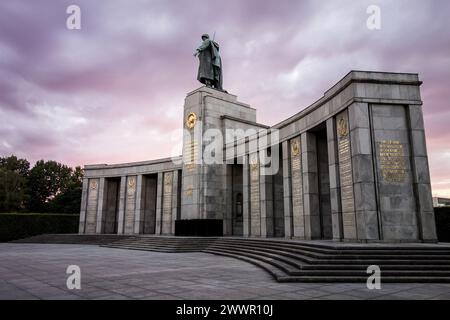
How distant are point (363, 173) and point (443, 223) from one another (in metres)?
12.3

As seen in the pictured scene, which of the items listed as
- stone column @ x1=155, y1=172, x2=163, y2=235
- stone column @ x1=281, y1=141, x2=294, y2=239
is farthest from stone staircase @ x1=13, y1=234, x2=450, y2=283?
stone column @ x1=155, y1=172, x2=163, y2=235

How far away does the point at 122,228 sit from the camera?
3959 cm

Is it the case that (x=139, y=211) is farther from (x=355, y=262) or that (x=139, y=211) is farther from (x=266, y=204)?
(x=355, y=262)

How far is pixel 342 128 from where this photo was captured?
18016mm

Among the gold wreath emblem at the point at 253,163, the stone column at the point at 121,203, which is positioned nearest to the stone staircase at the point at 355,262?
the gold wreath emblem at the point at 253,163

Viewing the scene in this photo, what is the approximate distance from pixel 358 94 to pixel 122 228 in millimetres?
32295

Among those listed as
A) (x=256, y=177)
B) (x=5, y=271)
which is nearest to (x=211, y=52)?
(x=256, y=177)

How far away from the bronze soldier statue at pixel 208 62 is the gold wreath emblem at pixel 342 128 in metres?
18.3

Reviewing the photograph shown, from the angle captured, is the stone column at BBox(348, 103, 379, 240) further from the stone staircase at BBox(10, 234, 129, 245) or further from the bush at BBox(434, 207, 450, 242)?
the stone staircase at BBox(10, 234, 129, 245)

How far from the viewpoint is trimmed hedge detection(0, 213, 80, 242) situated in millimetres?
37375

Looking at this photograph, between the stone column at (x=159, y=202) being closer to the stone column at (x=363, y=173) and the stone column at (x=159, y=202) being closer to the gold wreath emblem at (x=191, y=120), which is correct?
the gold wreath emblem at (x=191, y=120)

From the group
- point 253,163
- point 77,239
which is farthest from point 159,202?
point 253,163
